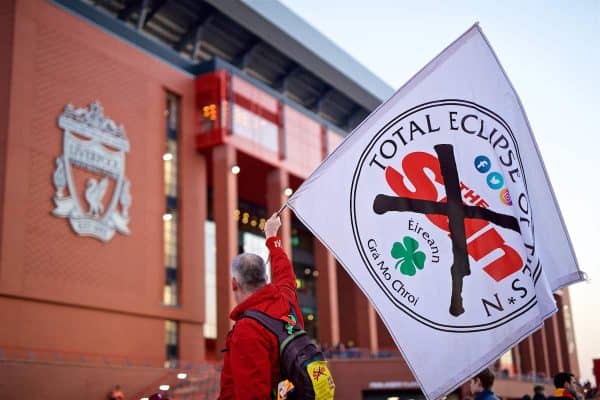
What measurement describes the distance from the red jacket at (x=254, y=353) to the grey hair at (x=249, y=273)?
0.07 m

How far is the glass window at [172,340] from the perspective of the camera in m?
36.2

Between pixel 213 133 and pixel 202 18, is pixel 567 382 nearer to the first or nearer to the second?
pixel 213 133

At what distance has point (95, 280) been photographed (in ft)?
106

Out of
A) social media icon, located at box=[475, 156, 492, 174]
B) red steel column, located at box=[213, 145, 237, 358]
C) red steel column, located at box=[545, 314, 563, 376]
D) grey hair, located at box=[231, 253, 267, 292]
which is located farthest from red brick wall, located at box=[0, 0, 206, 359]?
red steel column, located at box=[545, 314, 563, 376]

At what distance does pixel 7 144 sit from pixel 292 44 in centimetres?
2294

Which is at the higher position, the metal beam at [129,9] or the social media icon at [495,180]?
the metal beam at [129,9]

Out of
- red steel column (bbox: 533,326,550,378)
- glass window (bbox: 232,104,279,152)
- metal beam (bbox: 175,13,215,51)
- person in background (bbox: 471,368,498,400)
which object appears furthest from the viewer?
red steel column (bbox: 533,326,550,378)

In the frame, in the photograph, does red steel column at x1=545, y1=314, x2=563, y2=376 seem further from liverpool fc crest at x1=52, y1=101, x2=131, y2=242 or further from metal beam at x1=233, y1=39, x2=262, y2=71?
liverpool fc crest at x1=52, y1=101, x2=131, y2=242

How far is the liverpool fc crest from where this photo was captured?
105 feet

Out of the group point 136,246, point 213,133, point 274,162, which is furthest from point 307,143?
point 136,246

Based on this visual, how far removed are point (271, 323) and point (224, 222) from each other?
3694 cm

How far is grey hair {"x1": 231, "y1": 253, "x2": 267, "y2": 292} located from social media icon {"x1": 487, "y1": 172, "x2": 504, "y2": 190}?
8.50ft

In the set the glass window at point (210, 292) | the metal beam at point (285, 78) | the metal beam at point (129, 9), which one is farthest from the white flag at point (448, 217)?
the metal beam at point (285, 78)

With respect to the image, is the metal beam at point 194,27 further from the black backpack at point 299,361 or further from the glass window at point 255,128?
the black backpack at point 299,361
